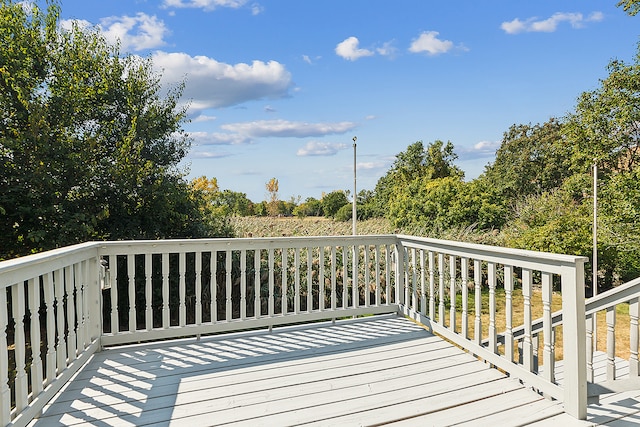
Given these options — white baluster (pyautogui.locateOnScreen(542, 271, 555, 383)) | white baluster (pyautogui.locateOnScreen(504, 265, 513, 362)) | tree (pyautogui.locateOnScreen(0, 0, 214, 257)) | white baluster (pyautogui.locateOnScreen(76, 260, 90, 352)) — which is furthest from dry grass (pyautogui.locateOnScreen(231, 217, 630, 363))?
white baluster (pyautogui.locateOnScreen(76, 260, 90, 352))

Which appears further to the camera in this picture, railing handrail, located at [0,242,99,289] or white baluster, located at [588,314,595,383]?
white baluster, located at [588,314,595,383]

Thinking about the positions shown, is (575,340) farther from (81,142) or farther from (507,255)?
(81,142)

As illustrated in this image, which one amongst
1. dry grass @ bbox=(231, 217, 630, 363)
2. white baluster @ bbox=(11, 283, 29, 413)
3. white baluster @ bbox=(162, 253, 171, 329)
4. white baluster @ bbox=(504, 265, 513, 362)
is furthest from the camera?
dry grass @ bbox=(231, 217, 630, 363)

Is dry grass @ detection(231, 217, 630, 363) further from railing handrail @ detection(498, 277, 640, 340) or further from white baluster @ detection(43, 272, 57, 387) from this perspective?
white baluster @ detection(43, 272, 57, 387)

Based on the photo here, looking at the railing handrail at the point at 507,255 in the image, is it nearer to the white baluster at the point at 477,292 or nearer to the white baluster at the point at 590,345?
the white baluster at the point at 477,292

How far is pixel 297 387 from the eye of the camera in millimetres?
2455

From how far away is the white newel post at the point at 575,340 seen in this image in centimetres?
198

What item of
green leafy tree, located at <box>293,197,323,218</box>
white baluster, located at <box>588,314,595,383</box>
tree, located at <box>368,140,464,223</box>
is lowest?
white baluster, located at <box>588,314,595,383</box>

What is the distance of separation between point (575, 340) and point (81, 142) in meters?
6.93

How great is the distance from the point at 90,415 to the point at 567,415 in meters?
2.62

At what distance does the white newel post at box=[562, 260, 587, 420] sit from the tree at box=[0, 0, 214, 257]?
6.01 metres

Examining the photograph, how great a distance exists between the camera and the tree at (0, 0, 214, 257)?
570 cm

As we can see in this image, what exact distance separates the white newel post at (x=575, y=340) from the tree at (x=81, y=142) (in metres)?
6.01

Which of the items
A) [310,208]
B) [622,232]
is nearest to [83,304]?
[622,232]
